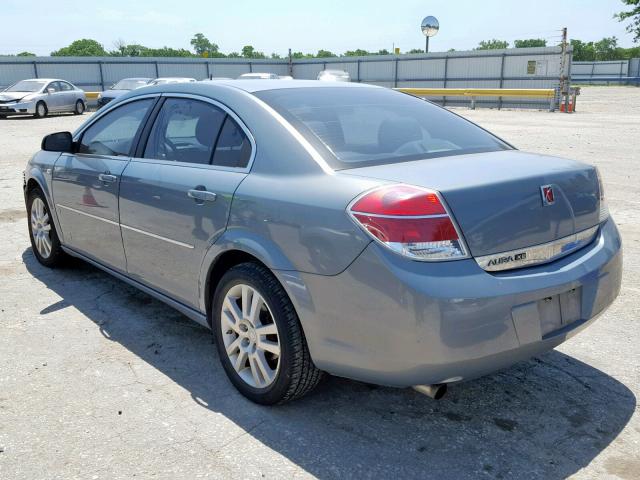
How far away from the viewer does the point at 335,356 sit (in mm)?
2666

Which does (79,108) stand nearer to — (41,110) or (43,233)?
(41,110)

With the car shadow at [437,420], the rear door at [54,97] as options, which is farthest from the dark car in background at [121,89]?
the car shadow at [437,420]

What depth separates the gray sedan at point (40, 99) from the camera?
22625 millimetres

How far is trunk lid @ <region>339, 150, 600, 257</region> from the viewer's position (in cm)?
250

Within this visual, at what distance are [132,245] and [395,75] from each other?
32712 mm

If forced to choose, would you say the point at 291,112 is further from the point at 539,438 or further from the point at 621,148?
the point at 621,148

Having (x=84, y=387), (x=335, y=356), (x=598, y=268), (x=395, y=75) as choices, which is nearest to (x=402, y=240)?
(x=335, y=356)

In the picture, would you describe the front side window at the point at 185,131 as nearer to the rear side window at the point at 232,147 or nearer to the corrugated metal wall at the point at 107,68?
the rear side window at the point at 232,147

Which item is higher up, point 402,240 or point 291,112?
point 291,112

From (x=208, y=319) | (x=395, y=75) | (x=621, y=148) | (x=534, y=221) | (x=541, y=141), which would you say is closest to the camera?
(x=534, y=221)

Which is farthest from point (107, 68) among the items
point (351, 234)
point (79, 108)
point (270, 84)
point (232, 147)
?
point (351, 234)

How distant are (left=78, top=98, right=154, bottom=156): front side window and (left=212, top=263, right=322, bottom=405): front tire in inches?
58.9

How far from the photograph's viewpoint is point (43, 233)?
529 centimetres

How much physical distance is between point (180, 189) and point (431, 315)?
5.60ft
